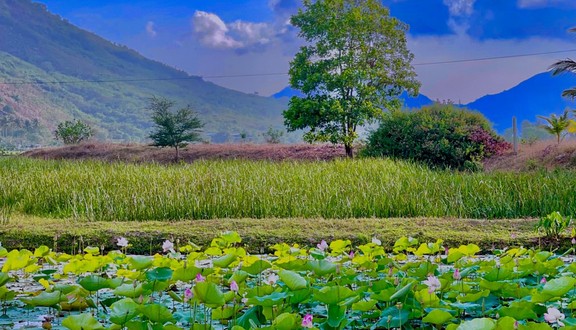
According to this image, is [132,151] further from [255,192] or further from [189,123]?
[255,192]

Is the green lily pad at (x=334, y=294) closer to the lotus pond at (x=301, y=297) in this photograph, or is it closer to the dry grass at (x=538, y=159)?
the lotus pond at (x=301, y=297)

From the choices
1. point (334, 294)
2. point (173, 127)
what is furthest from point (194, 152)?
point (334, 294)

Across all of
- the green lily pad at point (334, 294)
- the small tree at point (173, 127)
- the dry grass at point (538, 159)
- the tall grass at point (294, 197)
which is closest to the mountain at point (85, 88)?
the small tree at point (173, 127)

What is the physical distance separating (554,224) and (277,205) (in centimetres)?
350

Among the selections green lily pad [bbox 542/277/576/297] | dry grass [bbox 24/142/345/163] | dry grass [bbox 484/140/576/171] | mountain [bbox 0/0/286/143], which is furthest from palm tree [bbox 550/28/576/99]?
mountain [bbox 0/0/286/143]

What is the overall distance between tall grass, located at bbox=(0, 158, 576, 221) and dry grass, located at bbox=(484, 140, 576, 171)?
6948 mm

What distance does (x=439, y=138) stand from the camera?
1720 centimetres

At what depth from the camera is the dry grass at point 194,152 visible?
24.2 meters

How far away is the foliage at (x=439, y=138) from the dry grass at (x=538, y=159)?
34 cm

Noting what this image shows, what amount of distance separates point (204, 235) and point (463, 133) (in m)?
12.6

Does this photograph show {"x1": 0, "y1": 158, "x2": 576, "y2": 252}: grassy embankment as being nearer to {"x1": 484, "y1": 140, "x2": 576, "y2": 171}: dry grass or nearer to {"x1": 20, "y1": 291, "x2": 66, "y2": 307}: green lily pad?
{"x1": 20, "y1": 291, "x2": 66, "y2": 307}: green lily pad

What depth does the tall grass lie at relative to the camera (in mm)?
7910

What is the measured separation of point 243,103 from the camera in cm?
14100

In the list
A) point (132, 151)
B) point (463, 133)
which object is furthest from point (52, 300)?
point (132, 151)
